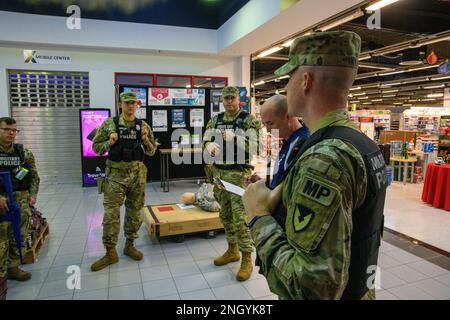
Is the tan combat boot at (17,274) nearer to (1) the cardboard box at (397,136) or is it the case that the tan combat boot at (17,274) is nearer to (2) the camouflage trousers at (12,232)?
(2) the camouflage trousers at (12,232)

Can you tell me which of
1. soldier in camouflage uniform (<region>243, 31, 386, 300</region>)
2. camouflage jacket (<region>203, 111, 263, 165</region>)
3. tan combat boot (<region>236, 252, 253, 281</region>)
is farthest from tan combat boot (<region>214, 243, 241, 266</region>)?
soldier in camouflage uniform (<region>243, 31, 386, 300</region>)

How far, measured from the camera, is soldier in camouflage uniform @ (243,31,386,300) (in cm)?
78

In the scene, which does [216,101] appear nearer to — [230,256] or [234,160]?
[234,160]

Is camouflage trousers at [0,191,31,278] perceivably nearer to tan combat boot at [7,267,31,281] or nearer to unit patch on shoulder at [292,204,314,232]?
tan combat boot at [7,267,31,281]

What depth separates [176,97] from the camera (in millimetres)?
7363

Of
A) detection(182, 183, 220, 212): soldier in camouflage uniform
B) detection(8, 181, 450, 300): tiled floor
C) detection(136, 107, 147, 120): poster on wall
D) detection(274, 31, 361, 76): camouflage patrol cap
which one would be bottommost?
detection(8, 181, 450, 300): tiled floor

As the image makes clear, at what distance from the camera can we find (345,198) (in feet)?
2.63

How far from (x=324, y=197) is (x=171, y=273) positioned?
269 cm

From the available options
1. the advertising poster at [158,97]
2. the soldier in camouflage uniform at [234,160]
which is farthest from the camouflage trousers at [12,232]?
the advertising poster at [158,97]

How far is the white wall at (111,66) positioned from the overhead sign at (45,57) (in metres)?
0.09

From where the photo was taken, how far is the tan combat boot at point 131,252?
342 centimetres

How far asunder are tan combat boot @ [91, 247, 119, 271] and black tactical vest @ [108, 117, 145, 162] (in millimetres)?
996

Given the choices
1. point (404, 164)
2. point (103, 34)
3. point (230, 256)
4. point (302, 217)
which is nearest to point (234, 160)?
point (230, 256)

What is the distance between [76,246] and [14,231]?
111 cm
